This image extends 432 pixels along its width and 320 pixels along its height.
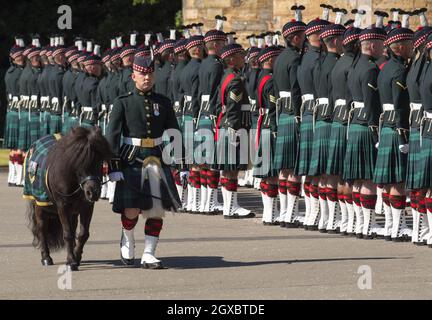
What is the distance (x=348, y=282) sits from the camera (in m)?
12.1

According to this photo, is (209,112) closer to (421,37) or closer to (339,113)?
(339,113)

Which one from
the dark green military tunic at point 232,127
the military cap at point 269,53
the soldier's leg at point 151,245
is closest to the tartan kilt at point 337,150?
the military cap at point 269,53

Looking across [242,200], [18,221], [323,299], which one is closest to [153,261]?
[323,299]

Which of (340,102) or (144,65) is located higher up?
(144,65)

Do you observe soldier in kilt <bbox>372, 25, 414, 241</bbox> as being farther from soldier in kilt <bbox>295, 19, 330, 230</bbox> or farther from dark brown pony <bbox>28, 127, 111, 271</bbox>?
dark brown pony <bbox>28, 127, 111, 271</bbox>

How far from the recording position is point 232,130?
17.8m

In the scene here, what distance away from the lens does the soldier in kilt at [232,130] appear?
1758 centimetres

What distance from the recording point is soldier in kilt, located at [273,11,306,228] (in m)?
16.5

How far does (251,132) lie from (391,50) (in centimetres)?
422

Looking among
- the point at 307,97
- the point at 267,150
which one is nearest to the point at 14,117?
the point at 267,150

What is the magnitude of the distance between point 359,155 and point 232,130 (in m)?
2.67

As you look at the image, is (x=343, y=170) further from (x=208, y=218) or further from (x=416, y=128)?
(x=208, y=218)

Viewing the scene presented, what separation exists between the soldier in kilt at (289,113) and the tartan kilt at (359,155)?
1116 millimetres

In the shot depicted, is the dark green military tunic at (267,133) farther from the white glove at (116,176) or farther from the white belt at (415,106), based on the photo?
the white glove at (116,176)
